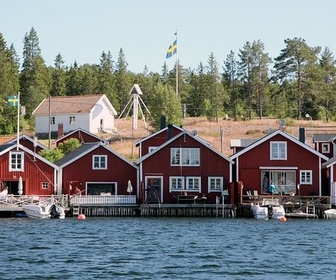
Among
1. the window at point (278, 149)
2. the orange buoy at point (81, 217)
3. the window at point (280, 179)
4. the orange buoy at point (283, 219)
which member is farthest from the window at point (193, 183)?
the orange buoy at point (81, 217)

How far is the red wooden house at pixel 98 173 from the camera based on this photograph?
6750cm

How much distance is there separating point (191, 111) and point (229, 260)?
8870 centimetres

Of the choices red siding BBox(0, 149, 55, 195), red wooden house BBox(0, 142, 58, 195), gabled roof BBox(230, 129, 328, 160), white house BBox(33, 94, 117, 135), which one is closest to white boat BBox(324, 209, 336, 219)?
gabled roof BBox(230, 129, 328, 160)

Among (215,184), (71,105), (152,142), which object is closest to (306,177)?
(215,184)

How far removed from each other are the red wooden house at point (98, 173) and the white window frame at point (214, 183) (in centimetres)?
528

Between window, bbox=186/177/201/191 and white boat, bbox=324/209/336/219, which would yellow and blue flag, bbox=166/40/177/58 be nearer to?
window, bbox=186/177/201/191

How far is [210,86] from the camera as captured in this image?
409 feet

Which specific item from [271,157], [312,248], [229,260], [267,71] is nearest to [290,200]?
[271,157]

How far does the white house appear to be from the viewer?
108 m

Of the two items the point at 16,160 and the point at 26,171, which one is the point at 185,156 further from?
the point at 16,160

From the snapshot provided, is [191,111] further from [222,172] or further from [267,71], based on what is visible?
[222,172]

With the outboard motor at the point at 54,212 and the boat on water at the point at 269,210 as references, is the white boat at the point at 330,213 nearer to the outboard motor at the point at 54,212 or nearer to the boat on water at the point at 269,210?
the boat on water at the point at 269,210

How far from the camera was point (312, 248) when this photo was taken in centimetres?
4547

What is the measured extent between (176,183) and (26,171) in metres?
10.8
